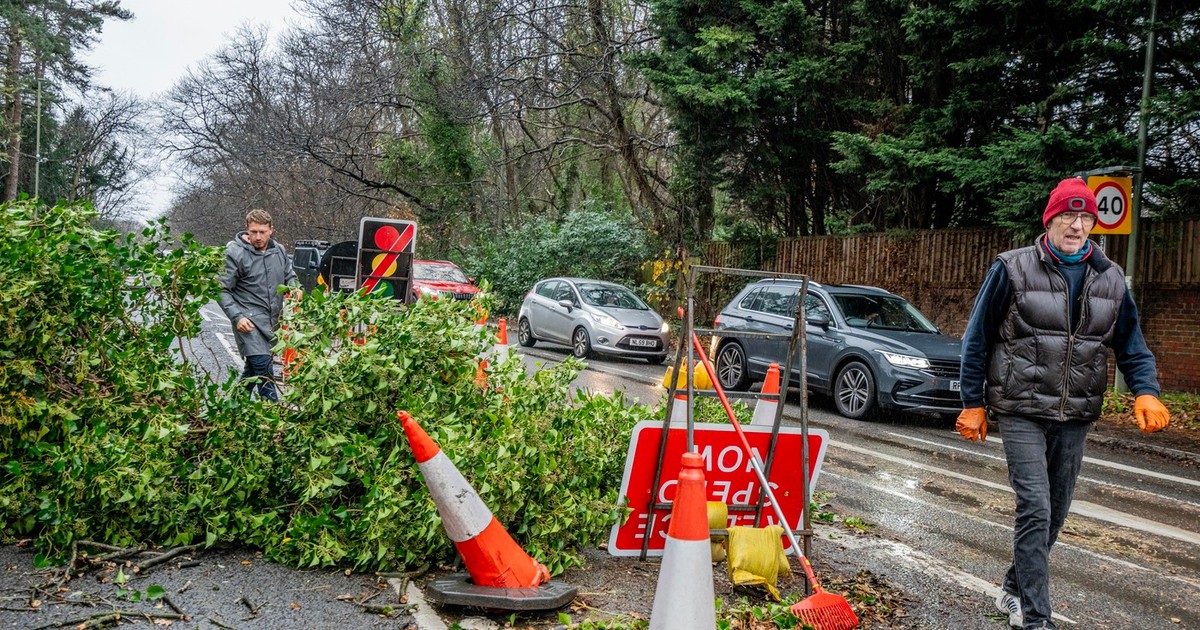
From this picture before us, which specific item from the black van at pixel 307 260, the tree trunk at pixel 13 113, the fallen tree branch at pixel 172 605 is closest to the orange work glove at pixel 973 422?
the fallen tree branch at pixel 172 605

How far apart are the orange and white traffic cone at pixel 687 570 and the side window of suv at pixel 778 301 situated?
9.38 m

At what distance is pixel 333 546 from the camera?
4367 mm

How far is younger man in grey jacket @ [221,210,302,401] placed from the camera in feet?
23.2

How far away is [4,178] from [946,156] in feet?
149

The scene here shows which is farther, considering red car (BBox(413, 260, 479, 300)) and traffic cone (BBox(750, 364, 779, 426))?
red car (BBox(413, 260, 479, 300))

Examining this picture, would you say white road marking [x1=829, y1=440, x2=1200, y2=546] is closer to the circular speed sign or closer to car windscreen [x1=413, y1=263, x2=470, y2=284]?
the circular speed sign

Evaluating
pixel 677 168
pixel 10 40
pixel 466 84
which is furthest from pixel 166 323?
pixel 10 40

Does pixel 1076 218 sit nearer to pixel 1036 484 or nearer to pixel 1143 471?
pixel 1036 484

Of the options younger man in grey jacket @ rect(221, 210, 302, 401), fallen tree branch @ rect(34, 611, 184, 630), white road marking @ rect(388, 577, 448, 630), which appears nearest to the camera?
fallen tree branch @ rect(34, 611, 184, 630)

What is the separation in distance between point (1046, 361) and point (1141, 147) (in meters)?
9.83

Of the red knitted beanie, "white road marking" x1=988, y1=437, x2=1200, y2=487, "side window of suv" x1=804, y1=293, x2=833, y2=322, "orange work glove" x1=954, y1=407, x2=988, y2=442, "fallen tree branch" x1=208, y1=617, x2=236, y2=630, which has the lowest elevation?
"white road marking" x1=988, y1=437, x2=1200, y2=487

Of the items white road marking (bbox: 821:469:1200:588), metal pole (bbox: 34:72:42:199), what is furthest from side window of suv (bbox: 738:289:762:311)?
metal pole (bbox: 34:72:42:199)

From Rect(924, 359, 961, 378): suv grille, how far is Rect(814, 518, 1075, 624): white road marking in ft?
18.7

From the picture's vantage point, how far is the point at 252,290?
720 centimetres
